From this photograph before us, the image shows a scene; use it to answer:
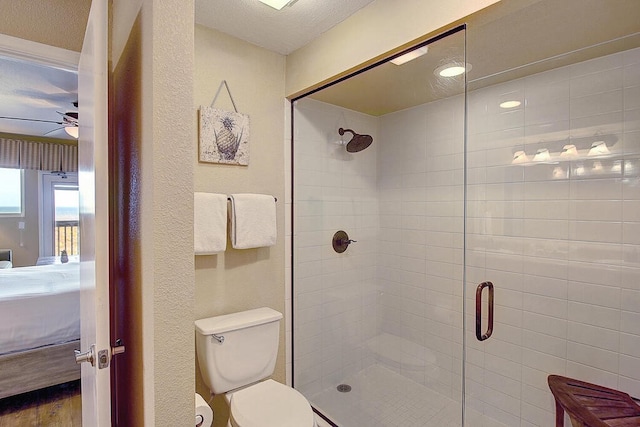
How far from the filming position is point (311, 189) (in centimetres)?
237

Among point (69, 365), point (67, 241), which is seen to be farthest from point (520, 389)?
point (67, 241)

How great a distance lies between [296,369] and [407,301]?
924mm

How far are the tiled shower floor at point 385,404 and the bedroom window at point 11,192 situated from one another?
5351 millimetres

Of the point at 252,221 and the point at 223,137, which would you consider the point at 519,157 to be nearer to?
the point at 252,221

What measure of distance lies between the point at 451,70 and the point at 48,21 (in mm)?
1861

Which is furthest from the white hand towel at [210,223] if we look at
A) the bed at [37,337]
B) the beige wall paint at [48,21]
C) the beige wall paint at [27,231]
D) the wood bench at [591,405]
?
the beige wall paint at [27,231]

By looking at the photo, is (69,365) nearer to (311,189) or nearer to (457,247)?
(311,189)

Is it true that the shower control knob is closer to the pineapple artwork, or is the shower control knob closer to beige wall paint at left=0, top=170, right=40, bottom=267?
the pineapple artwork

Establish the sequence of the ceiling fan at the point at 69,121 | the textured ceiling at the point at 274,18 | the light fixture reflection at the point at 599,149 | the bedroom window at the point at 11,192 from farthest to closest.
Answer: the bedroom window at the point at 11,192
the ceiling fan at the point at 69,121
the light fixture reflection at the point at 599,149
the textured ceiling at the point at 274,18

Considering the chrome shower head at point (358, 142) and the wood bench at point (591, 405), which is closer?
the wood bench at point (591, 405)

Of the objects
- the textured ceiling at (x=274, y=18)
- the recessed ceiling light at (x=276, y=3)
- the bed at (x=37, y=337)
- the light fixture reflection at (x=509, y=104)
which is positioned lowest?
the bed at (x=37, y=337)

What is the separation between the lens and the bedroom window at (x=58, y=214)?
5.29 meters

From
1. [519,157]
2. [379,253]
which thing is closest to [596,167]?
[519,157]

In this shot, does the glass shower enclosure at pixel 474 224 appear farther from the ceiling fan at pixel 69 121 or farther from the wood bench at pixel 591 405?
the ceiling fan at pixel 69 121
